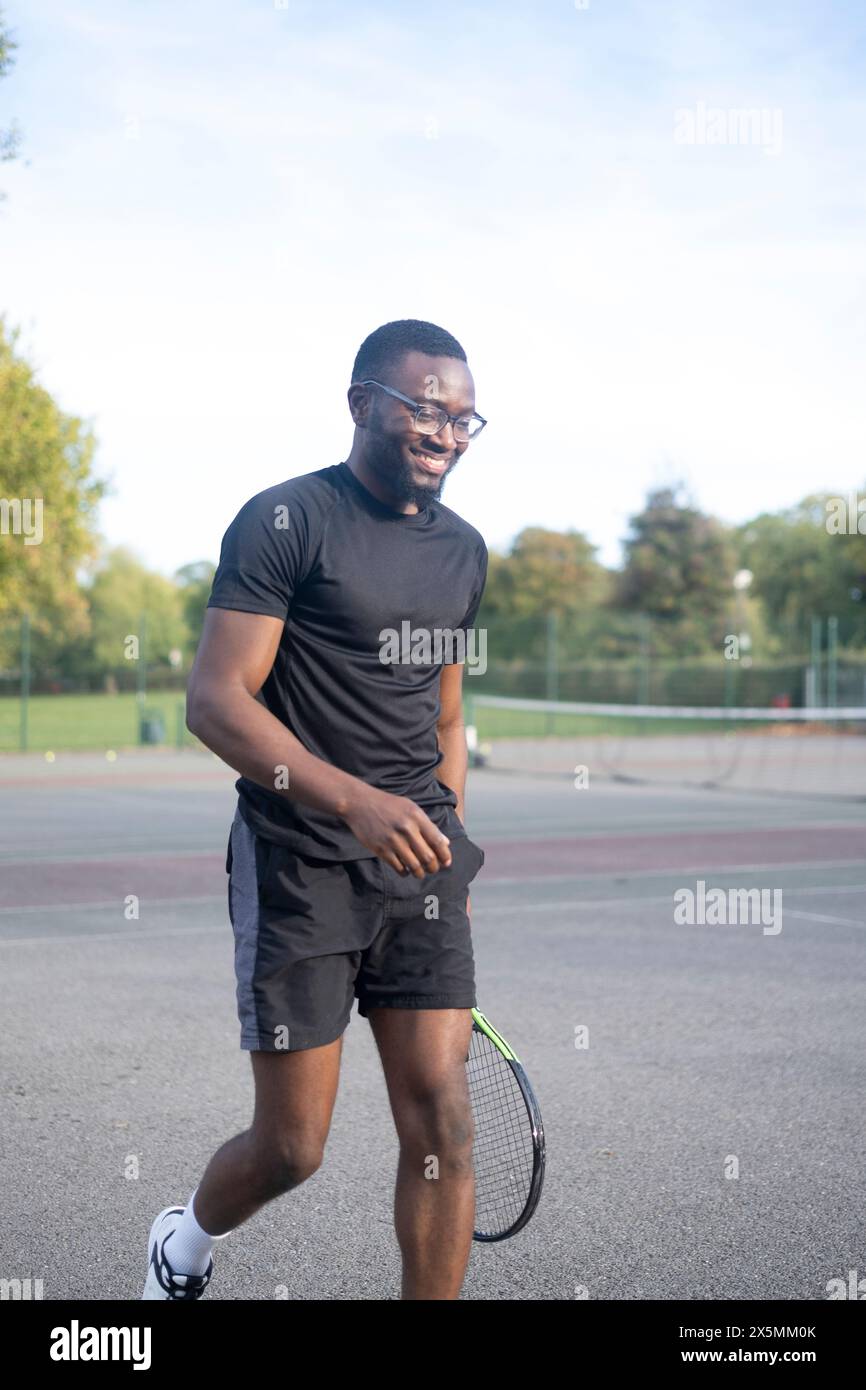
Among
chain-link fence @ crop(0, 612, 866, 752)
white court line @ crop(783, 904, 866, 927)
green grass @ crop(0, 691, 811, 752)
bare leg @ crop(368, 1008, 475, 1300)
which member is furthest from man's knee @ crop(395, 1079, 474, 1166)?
chain-link fence @ crop(0, 612, 866, 752)

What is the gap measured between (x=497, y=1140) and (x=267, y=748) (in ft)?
3.89

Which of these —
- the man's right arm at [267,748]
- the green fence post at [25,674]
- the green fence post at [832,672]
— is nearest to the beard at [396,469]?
the man's right arm at [267,748]

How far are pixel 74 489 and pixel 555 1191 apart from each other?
30436 mm

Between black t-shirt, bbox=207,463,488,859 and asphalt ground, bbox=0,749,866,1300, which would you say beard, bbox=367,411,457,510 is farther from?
asphalt ground, bbox=0,749,866,1300

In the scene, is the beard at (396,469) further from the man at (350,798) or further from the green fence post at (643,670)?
the green fence post at (643,670)

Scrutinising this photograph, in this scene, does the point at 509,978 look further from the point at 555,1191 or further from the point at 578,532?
the point at 578,532

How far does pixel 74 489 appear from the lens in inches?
1315

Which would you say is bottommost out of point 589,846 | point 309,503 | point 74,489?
point 589,846

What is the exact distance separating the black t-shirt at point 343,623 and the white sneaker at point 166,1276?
953 millimetres

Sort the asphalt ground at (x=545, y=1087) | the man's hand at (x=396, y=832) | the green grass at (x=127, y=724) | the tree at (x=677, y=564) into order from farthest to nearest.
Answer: the tree at (x=677, y=564), the green grass at (x=127, y=724), the asphalt ground at (x=545, y=1087), the man's hand at (x=396, y=832)

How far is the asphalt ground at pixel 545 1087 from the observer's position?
4.01m

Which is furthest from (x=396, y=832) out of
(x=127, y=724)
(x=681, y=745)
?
(x=127, y=724)

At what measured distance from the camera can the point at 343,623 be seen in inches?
129
